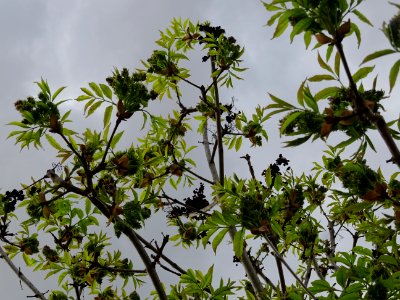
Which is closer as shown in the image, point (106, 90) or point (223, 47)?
point (106, 90)

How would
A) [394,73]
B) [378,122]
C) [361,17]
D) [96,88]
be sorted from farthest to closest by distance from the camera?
1. [96,88]
2. [361,17]
3. [394,73]
4. [378,122]

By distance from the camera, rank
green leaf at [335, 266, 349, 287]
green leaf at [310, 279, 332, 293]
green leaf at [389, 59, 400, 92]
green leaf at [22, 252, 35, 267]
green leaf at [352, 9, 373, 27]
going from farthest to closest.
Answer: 1. green leaf at [22, 252, 35, 267]
2. green leaf at [310, 279, 332, 293]
3. green leaf at [335, 266, 349, 287]
4. green leaf at [352, 9, 373, 27]
5. green leaf at [389, 59, 400, 92]

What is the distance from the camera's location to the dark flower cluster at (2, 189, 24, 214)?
13.7ft

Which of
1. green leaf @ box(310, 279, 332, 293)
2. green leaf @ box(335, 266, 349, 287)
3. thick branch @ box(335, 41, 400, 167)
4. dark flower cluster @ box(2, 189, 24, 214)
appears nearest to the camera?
thick branch @ box(335, 41, 400, 167)

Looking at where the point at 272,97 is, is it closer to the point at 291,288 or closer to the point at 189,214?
the point at 291,288

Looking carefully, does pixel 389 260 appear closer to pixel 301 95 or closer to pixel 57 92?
pixel 301 95

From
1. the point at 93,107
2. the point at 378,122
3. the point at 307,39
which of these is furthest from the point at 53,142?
the point at 378,122

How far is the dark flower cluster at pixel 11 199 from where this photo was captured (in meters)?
4.18

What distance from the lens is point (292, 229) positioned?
409cm

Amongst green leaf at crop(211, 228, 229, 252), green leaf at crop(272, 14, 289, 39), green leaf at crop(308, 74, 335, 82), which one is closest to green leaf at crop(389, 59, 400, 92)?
green leaf at crop(308, 74, 335, 82)

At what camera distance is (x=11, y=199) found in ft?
14.0

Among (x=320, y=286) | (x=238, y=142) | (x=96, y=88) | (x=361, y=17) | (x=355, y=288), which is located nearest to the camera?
(x=361, y=17)

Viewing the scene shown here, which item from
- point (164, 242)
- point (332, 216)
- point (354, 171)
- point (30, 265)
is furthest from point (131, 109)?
point (332, 216)

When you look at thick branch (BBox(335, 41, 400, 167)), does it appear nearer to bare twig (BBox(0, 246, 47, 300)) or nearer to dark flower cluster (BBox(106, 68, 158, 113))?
dark flower cluster (BBox(106, 68, 158, 113))
